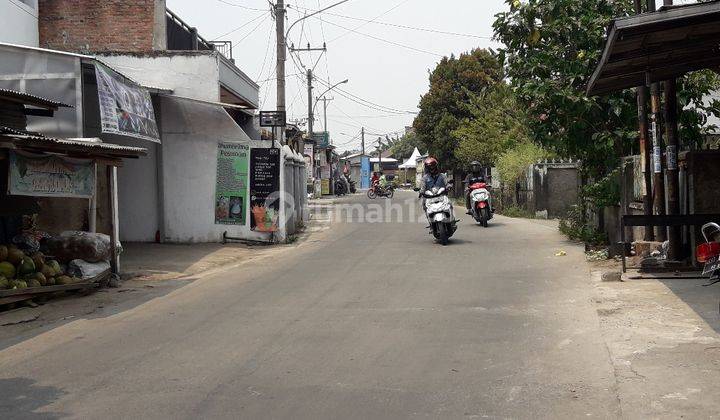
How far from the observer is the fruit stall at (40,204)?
9.66m

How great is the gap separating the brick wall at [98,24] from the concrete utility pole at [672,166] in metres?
12.8

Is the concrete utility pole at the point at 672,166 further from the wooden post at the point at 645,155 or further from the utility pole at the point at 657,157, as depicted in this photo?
the wooden post at the point at 645,155

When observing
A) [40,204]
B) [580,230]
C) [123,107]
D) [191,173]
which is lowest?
[580,230]

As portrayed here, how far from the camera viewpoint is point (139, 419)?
5.03 metres

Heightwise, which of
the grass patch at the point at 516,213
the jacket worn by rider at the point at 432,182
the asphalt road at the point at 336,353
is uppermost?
the jacket worn by rider at the point at 432,182

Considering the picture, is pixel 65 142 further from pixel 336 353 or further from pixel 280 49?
pixel 280 49

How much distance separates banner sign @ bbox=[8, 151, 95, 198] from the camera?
9836 millimetres

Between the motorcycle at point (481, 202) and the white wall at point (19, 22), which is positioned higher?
the white wall at point (19, 22)

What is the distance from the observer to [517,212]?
2511 centimetres

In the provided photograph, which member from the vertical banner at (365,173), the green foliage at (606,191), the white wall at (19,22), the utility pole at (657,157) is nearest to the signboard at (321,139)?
the vertical banner at (365,173)

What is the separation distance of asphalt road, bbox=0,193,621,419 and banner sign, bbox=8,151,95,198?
7.03 ft

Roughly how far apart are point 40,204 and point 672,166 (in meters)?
9.93

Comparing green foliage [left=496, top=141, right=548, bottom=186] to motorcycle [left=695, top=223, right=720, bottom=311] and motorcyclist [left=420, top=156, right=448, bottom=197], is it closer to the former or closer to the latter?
motorcyclist [left=420, top=156, right=448, bottom=197]

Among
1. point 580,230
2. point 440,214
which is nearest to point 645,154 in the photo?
point 580,230
